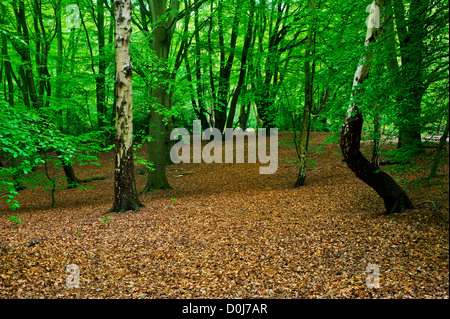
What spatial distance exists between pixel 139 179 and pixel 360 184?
32.2 ft

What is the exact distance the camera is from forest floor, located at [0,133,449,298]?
3.18m

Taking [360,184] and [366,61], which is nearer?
[366,61]

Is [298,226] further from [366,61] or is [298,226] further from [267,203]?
[366,61]

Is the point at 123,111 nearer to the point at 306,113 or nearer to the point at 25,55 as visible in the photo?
the point at 306,113

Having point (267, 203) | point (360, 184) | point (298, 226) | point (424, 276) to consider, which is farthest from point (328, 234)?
point (360, 184)

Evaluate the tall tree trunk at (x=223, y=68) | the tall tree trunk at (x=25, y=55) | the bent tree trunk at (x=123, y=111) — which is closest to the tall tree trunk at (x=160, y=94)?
the tall tree trunk at (x=223, y=68)

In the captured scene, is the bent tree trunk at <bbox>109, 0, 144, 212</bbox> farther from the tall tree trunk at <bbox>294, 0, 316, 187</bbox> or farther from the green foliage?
the tall tree trunk at <bbox>294, 0, 316, 187</bbox>

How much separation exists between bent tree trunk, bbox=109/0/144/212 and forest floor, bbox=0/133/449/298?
0.57 m

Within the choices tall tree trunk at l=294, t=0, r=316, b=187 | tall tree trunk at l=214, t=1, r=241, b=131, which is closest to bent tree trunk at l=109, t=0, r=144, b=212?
tall tree trunk at l=214, t=1, r=241, b=131

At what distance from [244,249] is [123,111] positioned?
4.33m

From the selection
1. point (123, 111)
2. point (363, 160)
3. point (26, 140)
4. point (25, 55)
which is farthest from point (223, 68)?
point (26, 140)

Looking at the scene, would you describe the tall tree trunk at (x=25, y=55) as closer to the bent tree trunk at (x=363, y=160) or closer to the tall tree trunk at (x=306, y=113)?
the tall tree trunk at (x=306, y=113)

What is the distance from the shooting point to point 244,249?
4320 mm
